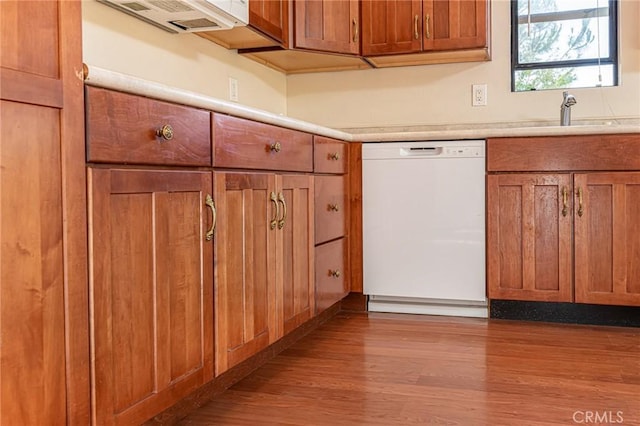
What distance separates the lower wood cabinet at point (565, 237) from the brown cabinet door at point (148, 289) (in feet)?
5.17

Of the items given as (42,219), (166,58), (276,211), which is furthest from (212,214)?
(166,58)

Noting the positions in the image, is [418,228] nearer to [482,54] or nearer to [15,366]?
[482,54]

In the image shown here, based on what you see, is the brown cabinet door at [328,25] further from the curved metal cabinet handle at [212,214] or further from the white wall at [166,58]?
the curved metal cabinet handle at [212,214]

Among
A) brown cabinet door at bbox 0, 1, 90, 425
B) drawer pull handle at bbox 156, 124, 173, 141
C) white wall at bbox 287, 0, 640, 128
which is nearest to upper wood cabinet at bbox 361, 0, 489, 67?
white wall at bbox 287, 0, 640, 128

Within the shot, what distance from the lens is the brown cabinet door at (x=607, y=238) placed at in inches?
101

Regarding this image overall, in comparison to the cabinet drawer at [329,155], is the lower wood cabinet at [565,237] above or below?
below

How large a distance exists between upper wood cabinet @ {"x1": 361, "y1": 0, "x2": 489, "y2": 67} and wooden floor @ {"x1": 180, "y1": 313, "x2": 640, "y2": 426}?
4.38ft

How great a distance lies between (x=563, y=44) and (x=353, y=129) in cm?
117

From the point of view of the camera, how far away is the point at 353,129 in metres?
3.46

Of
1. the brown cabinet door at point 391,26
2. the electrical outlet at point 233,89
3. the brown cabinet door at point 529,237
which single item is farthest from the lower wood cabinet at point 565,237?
the electrical outlet at point 233,89

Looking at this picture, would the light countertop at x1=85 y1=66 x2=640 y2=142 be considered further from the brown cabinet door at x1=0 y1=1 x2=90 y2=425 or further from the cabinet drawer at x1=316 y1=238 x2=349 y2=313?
the cabinet drawer at x1=316 y1=238 x2=349 y2=313

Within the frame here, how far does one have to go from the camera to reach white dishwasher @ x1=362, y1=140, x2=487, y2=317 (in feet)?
9.21

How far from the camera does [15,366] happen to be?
1.02m

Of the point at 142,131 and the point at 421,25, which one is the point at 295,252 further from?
the point at 421,25
